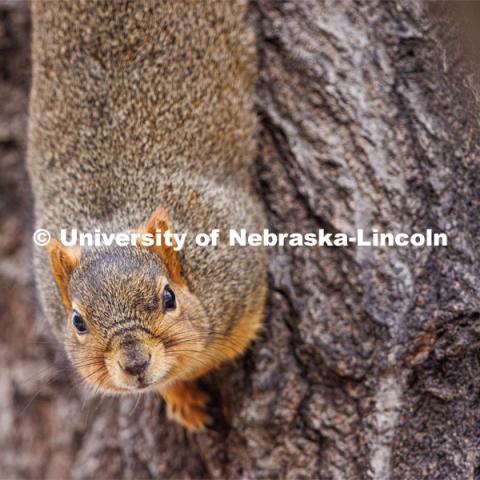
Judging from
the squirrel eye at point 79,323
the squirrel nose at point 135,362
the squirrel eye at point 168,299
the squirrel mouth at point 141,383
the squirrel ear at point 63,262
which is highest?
the squirrel ear at point 63,262

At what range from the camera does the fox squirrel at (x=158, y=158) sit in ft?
9.02

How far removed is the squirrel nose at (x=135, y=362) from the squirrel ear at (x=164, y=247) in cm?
35

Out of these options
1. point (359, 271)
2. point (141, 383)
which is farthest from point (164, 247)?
point (359, 271)

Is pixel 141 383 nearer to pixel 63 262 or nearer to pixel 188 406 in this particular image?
pixel 63 262

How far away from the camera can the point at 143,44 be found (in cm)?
308

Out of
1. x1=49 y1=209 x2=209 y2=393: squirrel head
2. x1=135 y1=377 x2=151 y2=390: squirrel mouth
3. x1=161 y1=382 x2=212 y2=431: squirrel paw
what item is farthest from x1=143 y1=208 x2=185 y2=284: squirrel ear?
x1=161 y1=382 x2=212 y2=431: squirrel paw

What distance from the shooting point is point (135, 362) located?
95.6 inches

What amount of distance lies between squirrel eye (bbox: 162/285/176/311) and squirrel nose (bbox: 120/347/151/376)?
20 cm

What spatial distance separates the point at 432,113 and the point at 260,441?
1.27 m

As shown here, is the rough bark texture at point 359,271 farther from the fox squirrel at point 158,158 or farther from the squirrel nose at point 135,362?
the squirrel nose at point 135,362

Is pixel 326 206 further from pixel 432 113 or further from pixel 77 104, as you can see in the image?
pixel 77 104

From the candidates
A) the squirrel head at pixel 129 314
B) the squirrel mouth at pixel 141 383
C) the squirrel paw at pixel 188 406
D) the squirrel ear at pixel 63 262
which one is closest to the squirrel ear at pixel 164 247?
the squirrel head at pixel 129 314

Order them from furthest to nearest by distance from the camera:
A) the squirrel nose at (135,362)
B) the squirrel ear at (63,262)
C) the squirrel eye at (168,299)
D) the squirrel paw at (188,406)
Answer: the squirrel paw at (188,406) < the squirrel ear at (63,262) < the squirrel eye at (168,299) < the squirrel nose at (135,362)

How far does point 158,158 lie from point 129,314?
2.32ft
